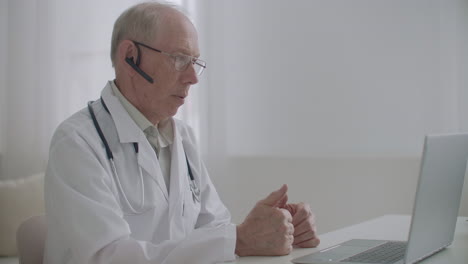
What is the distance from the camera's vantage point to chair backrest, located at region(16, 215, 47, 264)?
5.14 feet

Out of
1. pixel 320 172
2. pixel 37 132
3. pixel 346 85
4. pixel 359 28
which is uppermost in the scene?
pixel 359 28

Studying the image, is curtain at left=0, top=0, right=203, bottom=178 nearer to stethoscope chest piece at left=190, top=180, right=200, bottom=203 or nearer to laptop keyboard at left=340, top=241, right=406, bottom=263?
stethoscope chest piece at left=190, top=180, right=200, bottom=203

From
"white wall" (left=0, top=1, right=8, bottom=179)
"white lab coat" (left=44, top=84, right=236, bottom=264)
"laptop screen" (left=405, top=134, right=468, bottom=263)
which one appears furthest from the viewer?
"white wall" (left=0, top=1, right=8, bottom=179)

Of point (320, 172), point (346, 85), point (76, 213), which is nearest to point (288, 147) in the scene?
point (320, 172)

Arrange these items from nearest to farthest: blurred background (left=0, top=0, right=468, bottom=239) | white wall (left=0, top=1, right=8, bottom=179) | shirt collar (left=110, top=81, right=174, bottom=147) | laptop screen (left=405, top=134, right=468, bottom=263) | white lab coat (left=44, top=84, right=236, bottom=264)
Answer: laptop screen (left=405, top=134, right=468, bottom=263)
white lab coat (left=44, top=84, right=236, bottom=264)
shirt collar (left=110, top=81, right=174, bottom=147)
white wall (left=0, top=1, right=8, bottom=179)
blurred background (left=0, top=0, right=468, bottom=239)

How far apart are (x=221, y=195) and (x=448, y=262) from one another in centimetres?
237

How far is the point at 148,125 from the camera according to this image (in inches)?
70.6

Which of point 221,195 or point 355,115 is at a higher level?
point 355,115

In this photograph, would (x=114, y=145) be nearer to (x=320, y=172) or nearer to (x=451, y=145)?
(x=451, y=145)

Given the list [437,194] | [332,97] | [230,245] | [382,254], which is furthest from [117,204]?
[332,97]

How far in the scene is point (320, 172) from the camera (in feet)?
11.0

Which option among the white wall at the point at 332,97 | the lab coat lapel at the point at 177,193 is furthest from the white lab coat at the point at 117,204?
the white wall at the point at 332,97

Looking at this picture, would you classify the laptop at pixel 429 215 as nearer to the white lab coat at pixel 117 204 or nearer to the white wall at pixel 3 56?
the white lab coat at pixel 117 204

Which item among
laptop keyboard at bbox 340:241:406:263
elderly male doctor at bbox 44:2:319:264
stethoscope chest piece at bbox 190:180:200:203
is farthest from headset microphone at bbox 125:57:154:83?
laptop keyboard at bbox 340:241:406:263
